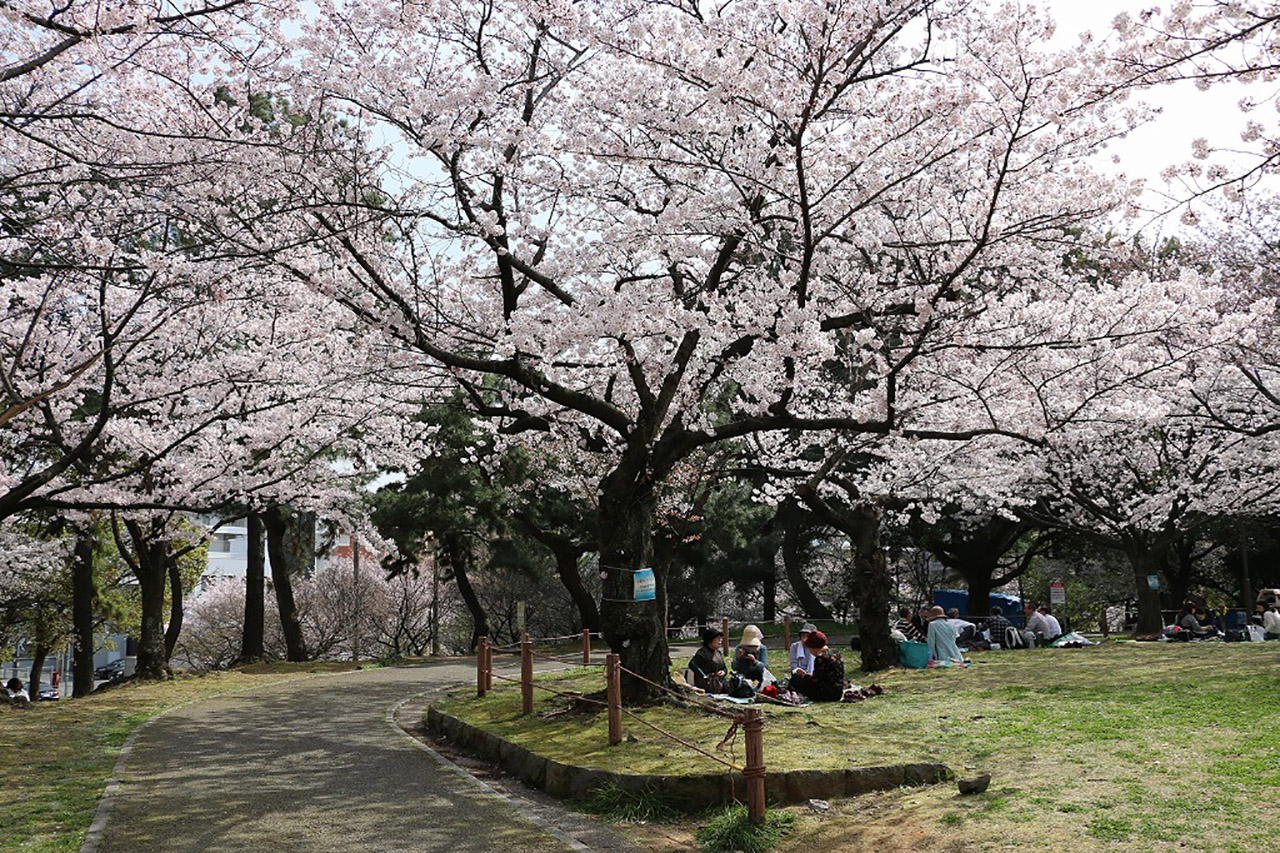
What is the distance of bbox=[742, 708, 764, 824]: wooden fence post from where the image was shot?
637 centimetres

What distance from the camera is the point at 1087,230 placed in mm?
11000

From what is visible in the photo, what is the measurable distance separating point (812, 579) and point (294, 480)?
29.8 meters

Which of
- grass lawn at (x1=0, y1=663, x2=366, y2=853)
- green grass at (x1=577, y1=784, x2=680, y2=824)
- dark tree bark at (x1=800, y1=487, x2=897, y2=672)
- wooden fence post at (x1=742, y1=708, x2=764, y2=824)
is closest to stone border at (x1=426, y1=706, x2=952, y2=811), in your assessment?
green grass at (x1=577, y1=784, x2=680, y2=824)

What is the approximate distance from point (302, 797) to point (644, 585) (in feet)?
12.3

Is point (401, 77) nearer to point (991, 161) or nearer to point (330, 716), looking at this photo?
point (991, 161)

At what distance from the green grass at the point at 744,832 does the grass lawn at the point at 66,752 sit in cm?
386

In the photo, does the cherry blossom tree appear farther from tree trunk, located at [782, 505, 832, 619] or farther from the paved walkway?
tree trunk, located at [782, 505, 832, 619]

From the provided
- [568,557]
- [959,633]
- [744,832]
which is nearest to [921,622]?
[959,633]

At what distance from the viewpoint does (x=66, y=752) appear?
9734 millimetres

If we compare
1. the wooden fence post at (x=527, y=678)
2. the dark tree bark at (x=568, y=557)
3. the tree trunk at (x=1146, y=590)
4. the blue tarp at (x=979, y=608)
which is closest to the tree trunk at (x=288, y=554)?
the dark tree bark at (x=568, y=557)

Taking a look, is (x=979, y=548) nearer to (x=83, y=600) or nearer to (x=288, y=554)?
(x=288, y=554)

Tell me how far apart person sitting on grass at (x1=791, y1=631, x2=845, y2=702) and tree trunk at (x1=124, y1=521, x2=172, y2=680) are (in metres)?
12.0

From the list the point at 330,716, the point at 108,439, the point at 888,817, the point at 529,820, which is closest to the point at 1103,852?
the point at 888,817

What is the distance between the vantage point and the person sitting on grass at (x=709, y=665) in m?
11.0
